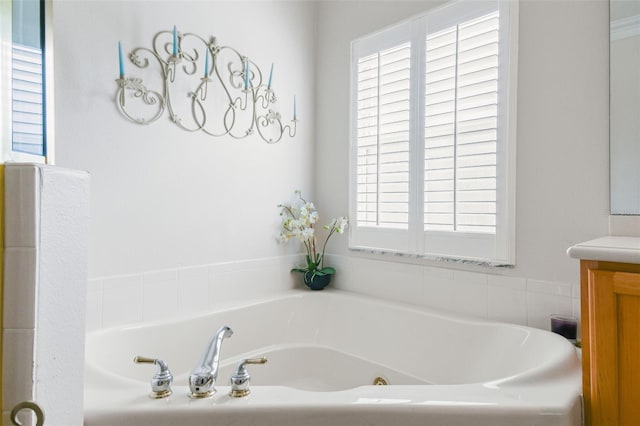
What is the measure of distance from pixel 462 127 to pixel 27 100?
161cm

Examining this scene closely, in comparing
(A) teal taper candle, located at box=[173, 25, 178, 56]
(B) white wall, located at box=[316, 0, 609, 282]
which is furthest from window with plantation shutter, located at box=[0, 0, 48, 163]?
(B) white wall, located at box=[316, 0, 609, 282]

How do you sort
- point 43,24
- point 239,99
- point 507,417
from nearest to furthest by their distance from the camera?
point 507,417
point 43,24
point 239,99

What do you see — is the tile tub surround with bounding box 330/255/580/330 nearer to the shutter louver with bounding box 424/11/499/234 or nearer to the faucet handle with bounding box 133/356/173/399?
the shutter louver with bounding box 424/11/499/234

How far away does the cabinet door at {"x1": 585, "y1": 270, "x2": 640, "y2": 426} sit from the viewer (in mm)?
957

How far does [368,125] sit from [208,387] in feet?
5.33

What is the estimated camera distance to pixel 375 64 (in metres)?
2.18

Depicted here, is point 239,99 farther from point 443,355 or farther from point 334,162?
point 443,355

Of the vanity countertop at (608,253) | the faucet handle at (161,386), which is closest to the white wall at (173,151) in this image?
the faucet handle at (161,386)

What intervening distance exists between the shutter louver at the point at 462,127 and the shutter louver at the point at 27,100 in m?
1.55

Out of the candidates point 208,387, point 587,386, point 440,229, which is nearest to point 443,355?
point 440,229

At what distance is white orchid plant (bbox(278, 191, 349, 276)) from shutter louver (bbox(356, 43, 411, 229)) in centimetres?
18

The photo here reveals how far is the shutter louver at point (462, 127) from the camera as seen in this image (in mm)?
1723

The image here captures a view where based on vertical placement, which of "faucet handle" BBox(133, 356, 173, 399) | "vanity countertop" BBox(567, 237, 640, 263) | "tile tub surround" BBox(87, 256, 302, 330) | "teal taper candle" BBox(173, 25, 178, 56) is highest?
"teal taper candle" BBox(173, 25, 178, 56)

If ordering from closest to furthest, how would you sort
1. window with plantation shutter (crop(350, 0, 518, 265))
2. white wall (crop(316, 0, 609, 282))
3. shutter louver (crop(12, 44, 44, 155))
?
shutter louver (crop(12, 44, 44, 155))
white wall (crop(316, 0, 609, 282))
window with plantation shutter (crop(350, 0, 518, 265))
